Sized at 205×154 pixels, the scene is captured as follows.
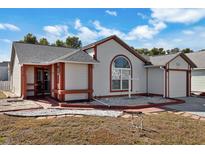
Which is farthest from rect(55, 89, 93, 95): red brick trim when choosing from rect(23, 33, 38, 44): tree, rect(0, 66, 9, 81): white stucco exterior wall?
rect(0, 66, 9, 81): white stucco exterior wall

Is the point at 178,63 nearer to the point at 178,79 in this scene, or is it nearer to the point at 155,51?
the point at 178,79

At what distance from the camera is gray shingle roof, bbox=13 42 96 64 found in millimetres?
13984

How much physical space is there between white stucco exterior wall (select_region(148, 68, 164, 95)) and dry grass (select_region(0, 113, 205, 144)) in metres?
8.11

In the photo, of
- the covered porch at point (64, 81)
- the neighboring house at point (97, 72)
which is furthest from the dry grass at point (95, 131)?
the neighboring house at point (97, 72)

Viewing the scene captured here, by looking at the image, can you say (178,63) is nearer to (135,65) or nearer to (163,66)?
(163,66)

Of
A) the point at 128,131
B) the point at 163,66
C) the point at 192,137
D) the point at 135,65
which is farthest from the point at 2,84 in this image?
the point at 192,137

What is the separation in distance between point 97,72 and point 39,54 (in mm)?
5626

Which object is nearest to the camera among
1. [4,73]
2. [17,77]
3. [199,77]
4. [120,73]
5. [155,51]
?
[120,73]

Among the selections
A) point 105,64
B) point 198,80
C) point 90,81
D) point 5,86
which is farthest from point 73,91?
point 5,86

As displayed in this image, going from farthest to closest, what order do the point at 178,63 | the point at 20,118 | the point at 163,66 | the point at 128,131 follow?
the point at 178,63
the point at 163,66
the point at 20,118
the point at 128,131

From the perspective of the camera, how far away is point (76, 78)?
523 inches

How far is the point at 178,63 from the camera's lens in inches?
661

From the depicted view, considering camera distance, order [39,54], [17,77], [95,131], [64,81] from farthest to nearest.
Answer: [17,77], [39,54], [64,81], [95,131]
